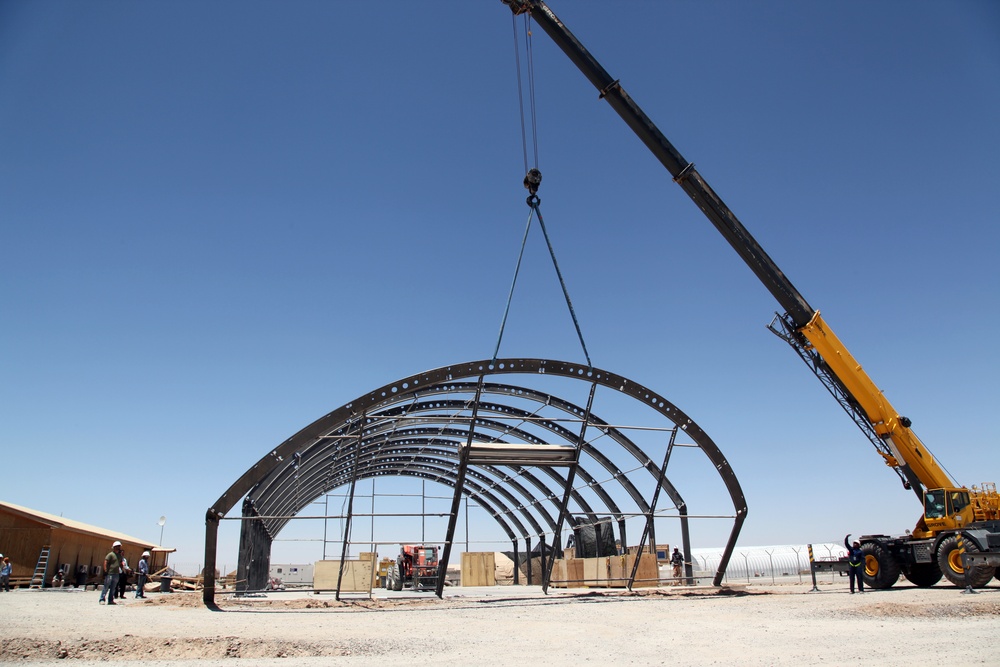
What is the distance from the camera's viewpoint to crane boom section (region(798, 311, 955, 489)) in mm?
19219

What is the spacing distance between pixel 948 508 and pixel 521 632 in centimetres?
1421

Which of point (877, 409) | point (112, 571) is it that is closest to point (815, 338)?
point (877, 409)

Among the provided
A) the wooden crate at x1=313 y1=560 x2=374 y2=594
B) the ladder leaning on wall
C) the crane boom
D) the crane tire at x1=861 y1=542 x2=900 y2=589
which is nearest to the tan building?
the ladder leaning on wall

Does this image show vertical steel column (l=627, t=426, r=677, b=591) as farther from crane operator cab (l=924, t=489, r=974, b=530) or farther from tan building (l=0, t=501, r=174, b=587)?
tan building (l=0, t=501, r=174, b=587)

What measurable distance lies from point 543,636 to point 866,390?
13.4m

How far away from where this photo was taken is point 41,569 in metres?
26.8

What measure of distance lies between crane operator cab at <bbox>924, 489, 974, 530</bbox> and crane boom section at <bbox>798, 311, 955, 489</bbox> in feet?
1.31

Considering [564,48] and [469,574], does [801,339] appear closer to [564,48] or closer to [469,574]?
[564,48]

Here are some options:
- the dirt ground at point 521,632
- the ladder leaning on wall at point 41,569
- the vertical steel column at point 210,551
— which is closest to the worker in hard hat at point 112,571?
the dirt ground at point 521,632

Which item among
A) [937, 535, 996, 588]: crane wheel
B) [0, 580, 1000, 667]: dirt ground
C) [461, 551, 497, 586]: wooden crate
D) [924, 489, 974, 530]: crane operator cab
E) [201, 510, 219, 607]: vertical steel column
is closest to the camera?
[0, 580, 1000, 667]: dirt ground

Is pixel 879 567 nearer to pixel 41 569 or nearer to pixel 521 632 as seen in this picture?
pixel 521 632

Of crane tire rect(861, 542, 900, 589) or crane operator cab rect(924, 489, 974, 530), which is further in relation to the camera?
crane tire rect(861, 542, 900, 589)

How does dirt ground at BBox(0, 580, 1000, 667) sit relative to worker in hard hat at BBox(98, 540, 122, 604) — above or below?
below

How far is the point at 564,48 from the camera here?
56.9 feet
